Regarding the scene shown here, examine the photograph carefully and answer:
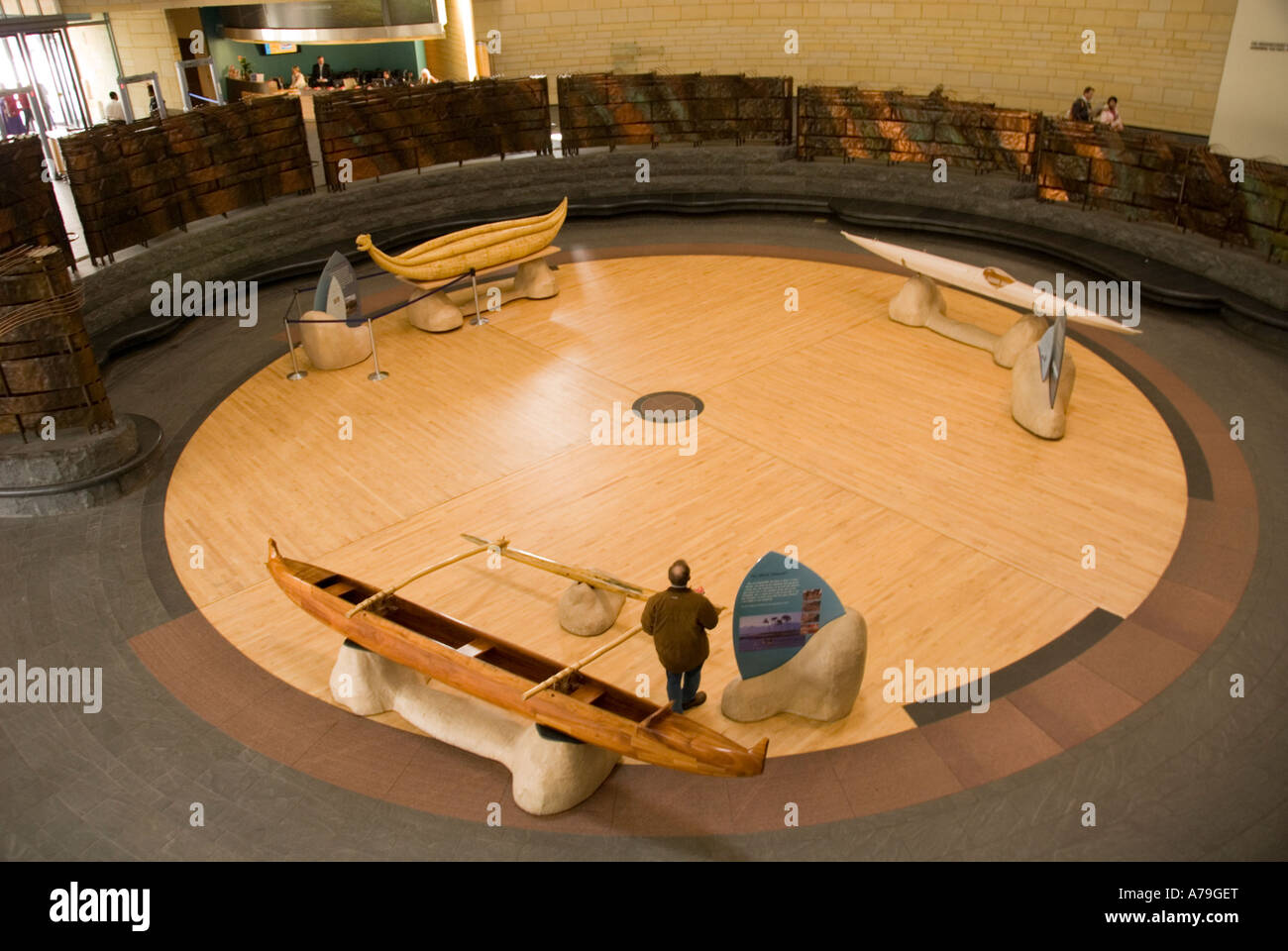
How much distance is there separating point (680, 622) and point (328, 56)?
22884 millimetres

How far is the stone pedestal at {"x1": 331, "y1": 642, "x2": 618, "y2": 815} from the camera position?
5.08 meters

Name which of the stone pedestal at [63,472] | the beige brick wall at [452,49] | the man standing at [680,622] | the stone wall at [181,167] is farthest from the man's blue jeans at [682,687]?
the beige brick wall at [452,49]

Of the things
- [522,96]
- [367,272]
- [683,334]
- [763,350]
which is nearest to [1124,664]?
[763,350]

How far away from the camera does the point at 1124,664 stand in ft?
19.8

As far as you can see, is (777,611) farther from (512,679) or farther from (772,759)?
(512,679)

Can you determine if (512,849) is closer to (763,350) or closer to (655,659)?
(655,659)

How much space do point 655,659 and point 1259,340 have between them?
794 centimetres

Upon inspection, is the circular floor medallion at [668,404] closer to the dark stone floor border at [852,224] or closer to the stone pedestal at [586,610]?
the stone pedestal at [586,610]

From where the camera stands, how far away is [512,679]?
16.2 feet

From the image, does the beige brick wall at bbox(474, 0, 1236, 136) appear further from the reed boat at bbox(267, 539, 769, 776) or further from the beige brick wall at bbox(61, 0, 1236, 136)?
the reed boat at bbox(267, 539, 769, 776)

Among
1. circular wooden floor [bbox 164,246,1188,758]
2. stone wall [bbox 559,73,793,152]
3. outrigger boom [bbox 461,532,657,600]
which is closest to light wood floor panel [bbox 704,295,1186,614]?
circular wooden floor [bbox 164,246,1188,758]

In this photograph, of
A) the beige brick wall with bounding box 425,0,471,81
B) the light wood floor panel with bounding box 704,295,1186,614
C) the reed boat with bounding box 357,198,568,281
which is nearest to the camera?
the light wood floor panel with bounding box 704,295,1186,614

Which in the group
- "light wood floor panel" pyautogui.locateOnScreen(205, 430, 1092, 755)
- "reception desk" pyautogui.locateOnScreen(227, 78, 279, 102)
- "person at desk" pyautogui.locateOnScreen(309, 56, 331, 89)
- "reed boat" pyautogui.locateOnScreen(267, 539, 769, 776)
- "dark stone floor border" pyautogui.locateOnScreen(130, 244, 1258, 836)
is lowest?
"dark stone floor border" pyautogui.locateOnScreen(130, 244, 1258, 836)

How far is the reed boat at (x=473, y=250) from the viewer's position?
431 inches
